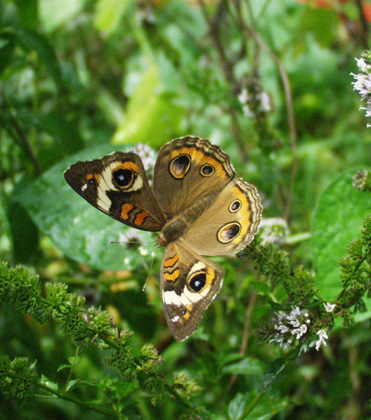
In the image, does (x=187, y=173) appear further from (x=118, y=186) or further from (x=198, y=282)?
(x=198, y=282)

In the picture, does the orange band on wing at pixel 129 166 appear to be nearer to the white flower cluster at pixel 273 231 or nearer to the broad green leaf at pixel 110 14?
the white flower cluster at pixel 273 231

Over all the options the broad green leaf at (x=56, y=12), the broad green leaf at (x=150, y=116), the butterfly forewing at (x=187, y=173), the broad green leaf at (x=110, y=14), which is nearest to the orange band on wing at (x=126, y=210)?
the butterfly forewing at (x=187, y=173)

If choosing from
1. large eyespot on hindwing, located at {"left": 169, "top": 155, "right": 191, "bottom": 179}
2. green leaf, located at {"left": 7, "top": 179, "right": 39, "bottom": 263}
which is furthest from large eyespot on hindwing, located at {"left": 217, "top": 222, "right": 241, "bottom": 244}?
green leaf, located at {"left": 7, "top": 179, "right": 39, "bottom": 263}

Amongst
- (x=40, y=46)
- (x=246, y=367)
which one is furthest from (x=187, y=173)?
(x=40, y=46)

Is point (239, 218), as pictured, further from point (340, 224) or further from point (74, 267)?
point (74, 267)

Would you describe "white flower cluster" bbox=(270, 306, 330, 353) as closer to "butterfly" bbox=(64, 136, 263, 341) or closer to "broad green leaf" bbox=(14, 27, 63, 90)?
"butterfly" bbox=(64, 136, 263, 341)

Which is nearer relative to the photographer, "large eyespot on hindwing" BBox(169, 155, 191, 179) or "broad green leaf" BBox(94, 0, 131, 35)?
"large eyespot on hindwing" BBox(169, 155, 191, 179)
